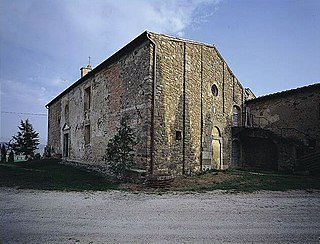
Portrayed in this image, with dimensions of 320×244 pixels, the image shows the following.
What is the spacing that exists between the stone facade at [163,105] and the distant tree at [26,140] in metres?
13.9

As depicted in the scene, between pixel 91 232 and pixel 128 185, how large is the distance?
5.42 m

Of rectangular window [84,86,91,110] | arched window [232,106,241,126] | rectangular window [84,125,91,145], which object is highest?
rectangular window [84,86,91,110]

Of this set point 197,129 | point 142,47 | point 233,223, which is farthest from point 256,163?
point 233,223

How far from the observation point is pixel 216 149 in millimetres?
15250

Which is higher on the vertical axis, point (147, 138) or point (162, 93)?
point (162, 93)

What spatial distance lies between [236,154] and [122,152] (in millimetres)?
10041

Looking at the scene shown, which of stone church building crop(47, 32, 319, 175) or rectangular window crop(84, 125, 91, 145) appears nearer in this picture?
stone church building crop(47, 32, 319, 175)

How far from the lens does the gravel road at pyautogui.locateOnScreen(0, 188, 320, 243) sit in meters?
4.38

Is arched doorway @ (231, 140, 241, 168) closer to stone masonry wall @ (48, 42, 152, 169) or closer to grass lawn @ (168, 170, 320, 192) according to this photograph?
grass lawn @ (168, 170, 320, 192)

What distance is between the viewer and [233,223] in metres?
5.21

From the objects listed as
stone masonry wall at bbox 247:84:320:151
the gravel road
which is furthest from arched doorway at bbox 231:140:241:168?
the gravel road

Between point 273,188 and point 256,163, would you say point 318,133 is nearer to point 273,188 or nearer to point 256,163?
point 256,163

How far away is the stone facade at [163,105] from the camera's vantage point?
10.9m

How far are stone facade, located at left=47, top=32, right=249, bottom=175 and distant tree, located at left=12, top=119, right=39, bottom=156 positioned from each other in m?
13.9
